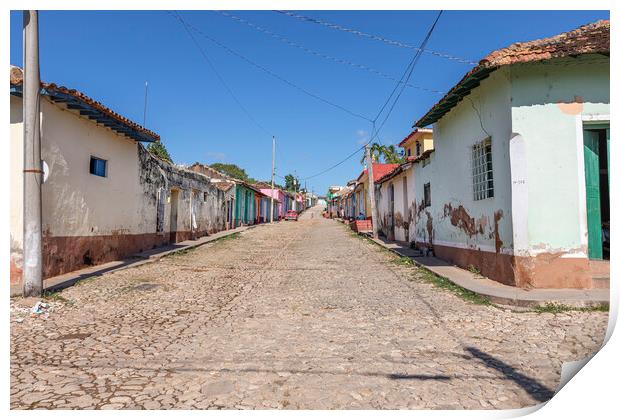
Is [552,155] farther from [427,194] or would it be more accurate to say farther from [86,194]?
[86,194]

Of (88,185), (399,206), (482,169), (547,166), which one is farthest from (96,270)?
(399,206)

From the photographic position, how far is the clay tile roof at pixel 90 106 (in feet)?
→ 23.9

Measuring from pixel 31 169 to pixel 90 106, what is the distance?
101 inches

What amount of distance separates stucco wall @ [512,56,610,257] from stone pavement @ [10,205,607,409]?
1619 mm

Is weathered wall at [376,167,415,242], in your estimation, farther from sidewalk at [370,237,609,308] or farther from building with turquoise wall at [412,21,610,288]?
building with turquoise wall at [412,21,610,288]

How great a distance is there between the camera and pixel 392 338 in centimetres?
455

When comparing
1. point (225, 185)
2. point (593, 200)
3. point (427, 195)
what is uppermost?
point (225, 185)

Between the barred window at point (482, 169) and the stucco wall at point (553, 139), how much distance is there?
3.62ft

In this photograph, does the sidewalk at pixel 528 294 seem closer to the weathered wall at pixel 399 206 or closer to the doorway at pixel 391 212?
the weathered wall at pixel 399 206

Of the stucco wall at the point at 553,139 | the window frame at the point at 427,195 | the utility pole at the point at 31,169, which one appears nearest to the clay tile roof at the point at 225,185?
the window frame at the point at 427,195

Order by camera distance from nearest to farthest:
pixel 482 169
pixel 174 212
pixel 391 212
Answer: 1. pixel 482 169
2. pixel 174 212
3. pixel 391 212

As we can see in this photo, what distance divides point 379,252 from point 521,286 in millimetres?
7327

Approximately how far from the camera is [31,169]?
6379 mm

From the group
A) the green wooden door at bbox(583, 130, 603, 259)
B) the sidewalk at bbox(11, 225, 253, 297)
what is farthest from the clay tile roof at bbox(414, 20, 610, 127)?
the sidewalk at bbox(11, 225, 253, 297)
